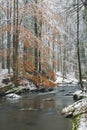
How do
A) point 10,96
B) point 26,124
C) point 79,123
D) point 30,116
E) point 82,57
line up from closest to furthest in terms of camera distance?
1. point 79,123
2. point 26,124
3. point 30,116
4. point 10,96
5. point 82,57

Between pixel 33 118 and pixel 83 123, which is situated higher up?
pixel 83 123

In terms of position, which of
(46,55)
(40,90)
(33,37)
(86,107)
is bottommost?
(40,90)

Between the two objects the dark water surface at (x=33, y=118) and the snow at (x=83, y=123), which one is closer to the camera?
the snow at (x=83, y=123)

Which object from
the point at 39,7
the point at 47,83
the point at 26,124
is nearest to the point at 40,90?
the point at 47,83

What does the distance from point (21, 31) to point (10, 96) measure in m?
4.62

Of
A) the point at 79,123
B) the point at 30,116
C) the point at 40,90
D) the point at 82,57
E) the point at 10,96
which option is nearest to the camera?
the point at 79,123

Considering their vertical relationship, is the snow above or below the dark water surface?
above

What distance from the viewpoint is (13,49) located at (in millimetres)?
21797

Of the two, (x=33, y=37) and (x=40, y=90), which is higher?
(x=33, y=37)

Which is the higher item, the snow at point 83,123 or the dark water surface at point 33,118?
the snow at point 83,123

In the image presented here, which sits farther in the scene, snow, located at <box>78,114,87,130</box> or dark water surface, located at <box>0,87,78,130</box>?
dark water surface, located at <box>0,87,78,130</box>

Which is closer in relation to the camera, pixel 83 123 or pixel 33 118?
pixel 83 123

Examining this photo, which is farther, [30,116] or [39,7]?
[39,7]

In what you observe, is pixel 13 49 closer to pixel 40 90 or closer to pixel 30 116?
pixel 40 90
